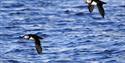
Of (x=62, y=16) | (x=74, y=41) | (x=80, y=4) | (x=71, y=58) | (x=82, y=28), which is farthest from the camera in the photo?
(x=80, y=4)

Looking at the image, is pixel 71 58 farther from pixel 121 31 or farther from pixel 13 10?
pixel 13 10

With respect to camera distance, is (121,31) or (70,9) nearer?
(121,31)

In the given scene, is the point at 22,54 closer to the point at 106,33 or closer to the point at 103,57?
the point at 103,57

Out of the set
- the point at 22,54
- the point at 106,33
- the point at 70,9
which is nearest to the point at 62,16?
the point at 70,9

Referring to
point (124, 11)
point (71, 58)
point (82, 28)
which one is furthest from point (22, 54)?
point (124, 11)

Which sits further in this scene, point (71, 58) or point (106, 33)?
point (106, 33)

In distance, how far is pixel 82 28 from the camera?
25062 mm

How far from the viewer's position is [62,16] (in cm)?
2739

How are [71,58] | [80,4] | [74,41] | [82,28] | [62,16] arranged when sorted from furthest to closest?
[80,4] < [62,16] < [82,28] < [74,41] < [71,58]

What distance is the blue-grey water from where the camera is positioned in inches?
844

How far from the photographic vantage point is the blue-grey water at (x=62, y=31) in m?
21.4

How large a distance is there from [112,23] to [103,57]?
4818 mm

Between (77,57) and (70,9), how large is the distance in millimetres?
7831

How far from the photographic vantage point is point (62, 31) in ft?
81.6
